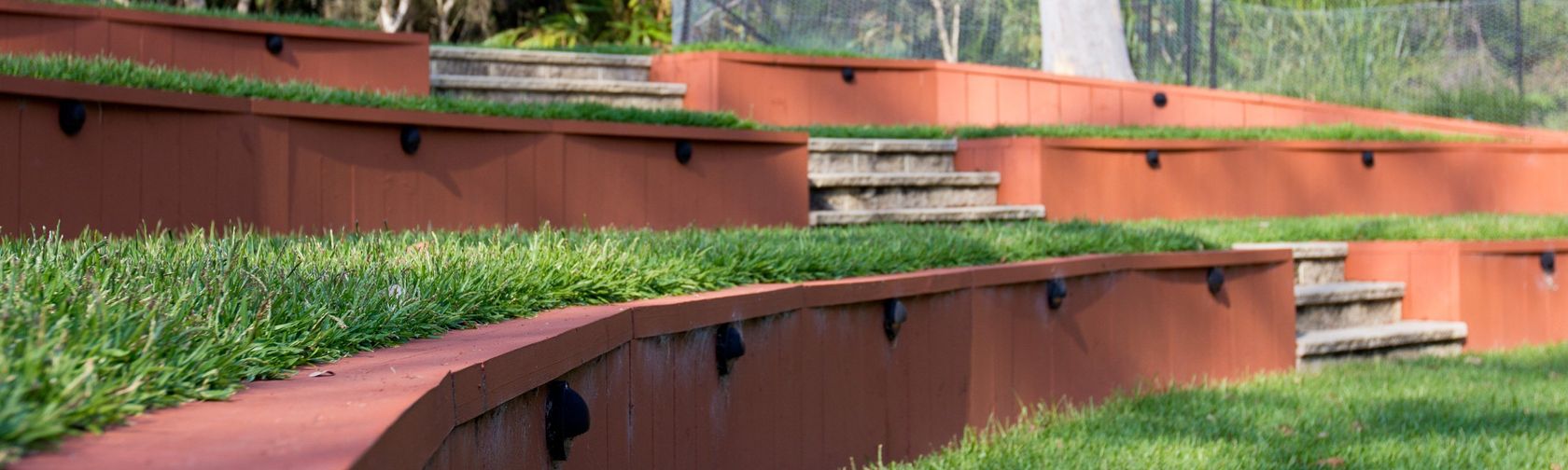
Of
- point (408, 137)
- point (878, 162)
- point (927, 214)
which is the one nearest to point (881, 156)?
point (878, 162)

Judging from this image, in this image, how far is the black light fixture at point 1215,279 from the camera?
6.27 m

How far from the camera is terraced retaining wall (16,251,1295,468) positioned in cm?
179

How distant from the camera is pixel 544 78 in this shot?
28.5 ft

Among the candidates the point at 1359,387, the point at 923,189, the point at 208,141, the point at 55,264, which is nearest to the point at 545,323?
the point at 55,264

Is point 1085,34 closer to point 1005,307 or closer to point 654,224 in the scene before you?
point 654,224

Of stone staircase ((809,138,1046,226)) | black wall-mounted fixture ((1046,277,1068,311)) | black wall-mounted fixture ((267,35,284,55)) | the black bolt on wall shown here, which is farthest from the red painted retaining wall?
black wall-mounted fixture ((267,35,284,55))

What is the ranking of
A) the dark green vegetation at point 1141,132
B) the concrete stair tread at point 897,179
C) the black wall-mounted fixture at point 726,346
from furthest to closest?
the dark green vegetation at point 1141,132, the concrete stair tread at point 897,179, the black wall-mounted fixture at point 726,346

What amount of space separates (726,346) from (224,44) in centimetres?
488

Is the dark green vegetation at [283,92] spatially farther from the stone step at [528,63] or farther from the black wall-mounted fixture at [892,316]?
the black wall-mounted fixture at [892,316]

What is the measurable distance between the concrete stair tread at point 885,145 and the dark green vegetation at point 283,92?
0.49 m

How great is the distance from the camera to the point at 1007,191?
8227 millimetres

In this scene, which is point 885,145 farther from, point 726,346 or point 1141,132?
point 726,346

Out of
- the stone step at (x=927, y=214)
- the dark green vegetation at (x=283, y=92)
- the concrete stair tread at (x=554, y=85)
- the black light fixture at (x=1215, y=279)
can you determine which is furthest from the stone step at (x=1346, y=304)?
the concrete stair tread at (x=554, y=85)

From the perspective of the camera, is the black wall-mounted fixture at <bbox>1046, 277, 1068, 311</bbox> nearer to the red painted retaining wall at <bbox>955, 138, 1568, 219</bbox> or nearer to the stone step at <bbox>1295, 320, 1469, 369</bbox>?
the stone step at <bbox>1295, 320, 1469, 369</bbox>
